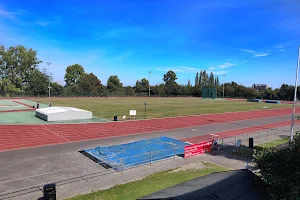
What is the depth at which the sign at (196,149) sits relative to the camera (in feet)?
60.9

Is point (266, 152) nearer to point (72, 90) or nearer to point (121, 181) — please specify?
point (121, 181)

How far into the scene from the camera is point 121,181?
13812 millimetres

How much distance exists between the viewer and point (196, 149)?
19.3m

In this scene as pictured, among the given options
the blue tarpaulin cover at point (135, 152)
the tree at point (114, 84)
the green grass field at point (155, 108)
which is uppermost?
the tree at point (114, 84)

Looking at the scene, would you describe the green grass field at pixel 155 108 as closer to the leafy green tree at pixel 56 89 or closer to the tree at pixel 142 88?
the leafy green tree at pixel 56 89

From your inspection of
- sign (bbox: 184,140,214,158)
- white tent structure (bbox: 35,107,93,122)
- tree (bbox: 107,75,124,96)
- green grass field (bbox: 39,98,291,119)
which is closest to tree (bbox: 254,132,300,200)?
sign (bbox: 184,140,214,158)

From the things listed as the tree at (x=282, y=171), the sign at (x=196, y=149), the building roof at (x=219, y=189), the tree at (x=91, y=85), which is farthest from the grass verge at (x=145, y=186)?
the tree at (x=91, y=85)

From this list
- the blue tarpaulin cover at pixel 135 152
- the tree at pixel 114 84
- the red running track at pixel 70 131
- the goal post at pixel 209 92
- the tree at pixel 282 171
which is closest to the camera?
the tree at pixel 282 171

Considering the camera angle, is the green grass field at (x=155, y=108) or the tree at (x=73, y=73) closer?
the green grass field at (x=155, y=108)

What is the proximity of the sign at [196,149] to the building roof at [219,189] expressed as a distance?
11.9 meters

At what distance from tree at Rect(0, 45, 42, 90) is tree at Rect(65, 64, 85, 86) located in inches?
902

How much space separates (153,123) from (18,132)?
1729cm

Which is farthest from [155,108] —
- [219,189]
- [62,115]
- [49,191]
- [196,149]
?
[219,189]

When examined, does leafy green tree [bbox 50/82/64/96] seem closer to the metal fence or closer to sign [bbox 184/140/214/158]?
the metal fence
